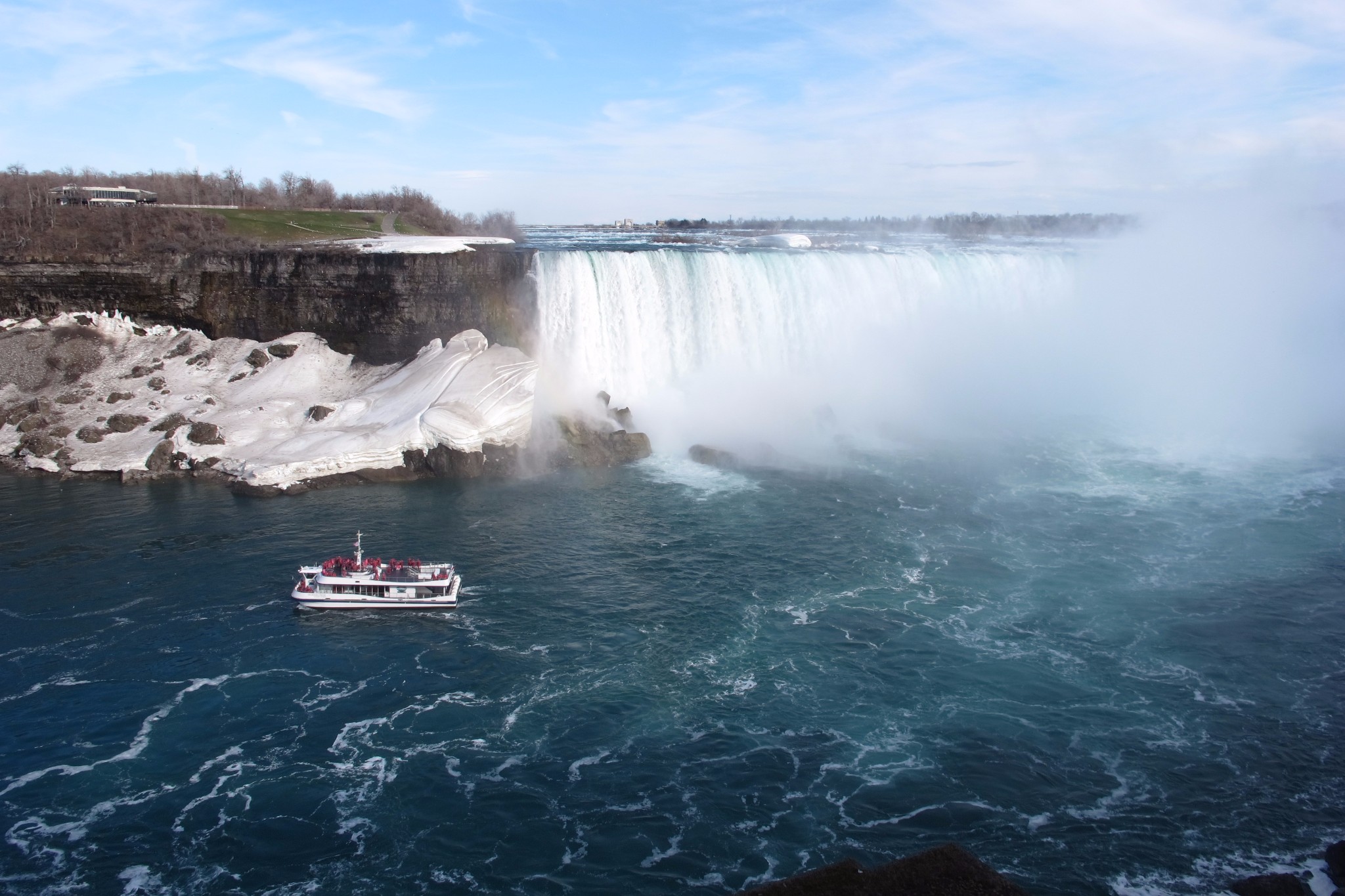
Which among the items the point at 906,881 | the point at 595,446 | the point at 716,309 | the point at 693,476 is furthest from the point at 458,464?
the point at 906,881

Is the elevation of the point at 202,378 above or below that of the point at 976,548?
above

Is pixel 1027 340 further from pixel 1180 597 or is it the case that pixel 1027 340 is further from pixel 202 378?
pixel 202 378

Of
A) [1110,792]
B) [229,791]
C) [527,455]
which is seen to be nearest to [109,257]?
[527,455]

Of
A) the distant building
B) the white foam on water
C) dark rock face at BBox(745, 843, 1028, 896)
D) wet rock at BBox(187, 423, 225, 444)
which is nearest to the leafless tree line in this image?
the distant building

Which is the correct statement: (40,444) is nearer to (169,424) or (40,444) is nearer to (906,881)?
(169,424)

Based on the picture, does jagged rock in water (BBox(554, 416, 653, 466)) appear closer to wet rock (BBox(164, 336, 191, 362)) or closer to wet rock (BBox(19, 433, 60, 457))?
wet rock (BBox(164, 336, 191, 362))
